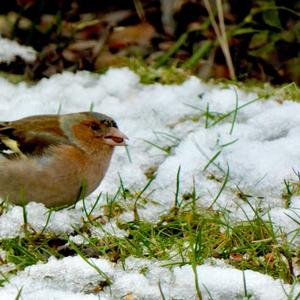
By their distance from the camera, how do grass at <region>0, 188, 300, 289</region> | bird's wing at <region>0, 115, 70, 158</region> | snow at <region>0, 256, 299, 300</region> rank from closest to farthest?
snow at <region>0, 256, 299, 300</region>
grass at <region>0, 188, 300, 289</region>
bird's wing at <region>0, 115, 70, 158</region>

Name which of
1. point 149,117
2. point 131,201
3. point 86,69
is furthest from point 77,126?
point 86,69

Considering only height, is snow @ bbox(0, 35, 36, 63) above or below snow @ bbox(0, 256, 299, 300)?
below

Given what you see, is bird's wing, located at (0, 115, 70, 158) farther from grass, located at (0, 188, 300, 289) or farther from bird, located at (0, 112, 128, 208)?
grass, located at (0, 188, 300, 289)

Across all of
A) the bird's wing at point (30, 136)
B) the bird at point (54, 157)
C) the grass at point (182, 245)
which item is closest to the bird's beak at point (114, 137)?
the bird at point (54, 157)

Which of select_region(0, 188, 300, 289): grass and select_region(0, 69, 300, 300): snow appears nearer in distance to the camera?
select_region(0, 69, 300, 300): snow

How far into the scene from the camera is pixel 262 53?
5984 mm

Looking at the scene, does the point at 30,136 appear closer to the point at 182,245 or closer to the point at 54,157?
the point at 54,157

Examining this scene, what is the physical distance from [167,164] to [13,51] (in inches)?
76.5

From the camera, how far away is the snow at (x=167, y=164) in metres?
3.27

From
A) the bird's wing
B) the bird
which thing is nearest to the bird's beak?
the bird

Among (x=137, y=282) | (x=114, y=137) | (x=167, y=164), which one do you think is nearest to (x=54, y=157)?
(x=114, y=137)

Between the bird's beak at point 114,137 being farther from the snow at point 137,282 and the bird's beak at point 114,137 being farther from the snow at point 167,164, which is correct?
the snow at point 137,282

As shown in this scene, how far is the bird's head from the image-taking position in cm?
423

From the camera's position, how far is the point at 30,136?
13.8 ft
